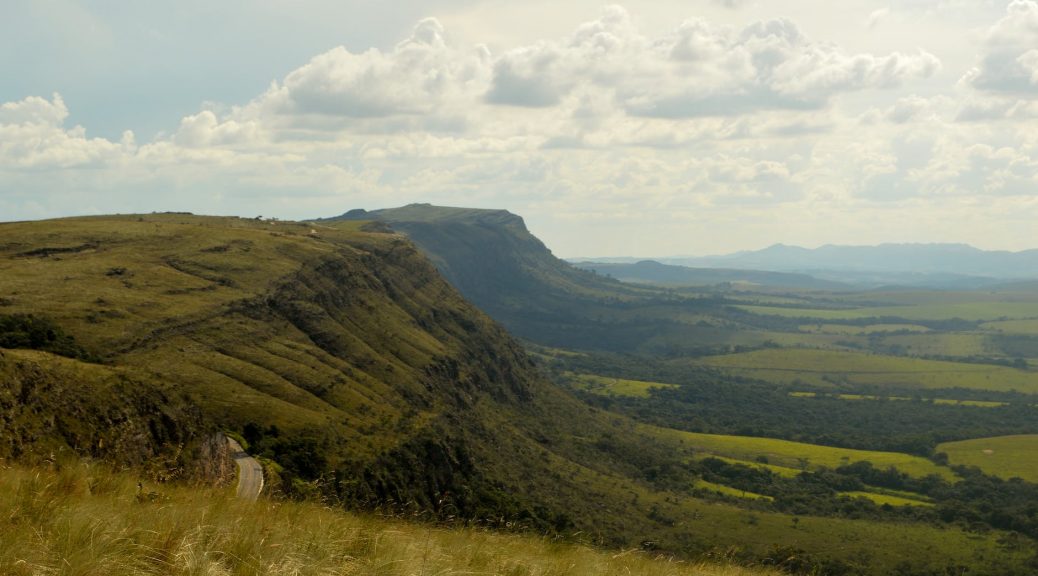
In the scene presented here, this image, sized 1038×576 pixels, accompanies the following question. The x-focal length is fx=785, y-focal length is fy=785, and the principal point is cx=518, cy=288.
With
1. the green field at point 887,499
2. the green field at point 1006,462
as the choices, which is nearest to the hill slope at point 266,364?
the green field at point 887,499

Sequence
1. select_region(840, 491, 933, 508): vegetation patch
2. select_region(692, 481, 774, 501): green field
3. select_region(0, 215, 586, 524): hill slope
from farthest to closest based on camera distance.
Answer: select_region(840, 491, 933, 508): vegetation patch
select_region(692, 481, 774, 501): green field
select_region(0, 215, 586, 524): hill slope

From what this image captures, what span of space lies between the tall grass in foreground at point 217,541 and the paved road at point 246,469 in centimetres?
3089

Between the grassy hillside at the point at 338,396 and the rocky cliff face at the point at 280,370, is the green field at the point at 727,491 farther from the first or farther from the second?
the rocky cliff face at the point at 280,370

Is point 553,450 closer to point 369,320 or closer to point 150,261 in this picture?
point 369,320

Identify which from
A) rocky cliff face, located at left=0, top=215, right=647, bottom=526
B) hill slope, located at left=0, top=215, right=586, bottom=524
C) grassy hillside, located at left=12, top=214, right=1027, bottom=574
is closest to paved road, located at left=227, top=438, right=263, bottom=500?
grassy hillside, located at left=12, top=214, right=1027, bottom=574

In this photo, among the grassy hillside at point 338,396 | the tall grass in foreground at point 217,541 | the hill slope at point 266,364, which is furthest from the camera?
the grassy hillside at point 338,396

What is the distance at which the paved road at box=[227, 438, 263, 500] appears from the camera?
4941cm

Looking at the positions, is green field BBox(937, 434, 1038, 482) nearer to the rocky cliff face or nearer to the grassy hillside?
the grassy hillside

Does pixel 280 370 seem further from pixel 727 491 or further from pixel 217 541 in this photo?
pixel 727 491

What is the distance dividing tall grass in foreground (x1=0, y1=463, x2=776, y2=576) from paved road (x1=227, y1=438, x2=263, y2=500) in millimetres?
30895

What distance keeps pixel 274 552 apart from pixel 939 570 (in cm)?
11872

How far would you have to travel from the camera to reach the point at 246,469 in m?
59.2

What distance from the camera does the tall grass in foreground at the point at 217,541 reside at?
11.7m

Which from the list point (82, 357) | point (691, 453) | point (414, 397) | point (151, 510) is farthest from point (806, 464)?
point (151, 510)
